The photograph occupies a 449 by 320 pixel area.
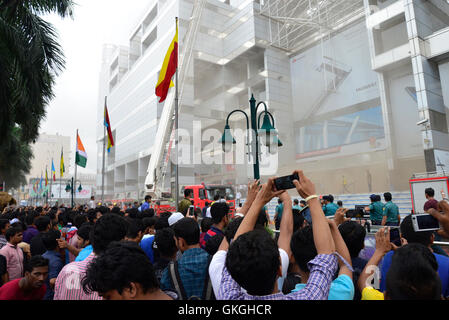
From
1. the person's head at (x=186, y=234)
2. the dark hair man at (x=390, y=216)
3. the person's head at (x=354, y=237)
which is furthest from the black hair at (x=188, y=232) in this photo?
the dark hair man at (x=390, y=216)

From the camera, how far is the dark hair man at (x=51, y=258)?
3.50m

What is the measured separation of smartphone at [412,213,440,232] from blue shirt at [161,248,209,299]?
165cm

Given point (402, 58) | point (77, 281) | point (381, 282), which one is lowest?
point (381, 282)

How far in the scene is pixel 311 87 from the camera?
27672 mm

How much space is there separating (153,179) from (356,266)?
804 inches

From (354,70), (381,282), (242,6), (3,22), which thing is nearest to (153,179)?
(3,22)

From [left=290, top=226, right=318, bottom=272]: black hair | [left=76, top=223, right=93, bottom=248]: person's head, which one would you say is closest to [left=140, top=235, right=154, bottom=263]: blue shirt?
[left=76, top=223, right=93, bottom=248]: person's head

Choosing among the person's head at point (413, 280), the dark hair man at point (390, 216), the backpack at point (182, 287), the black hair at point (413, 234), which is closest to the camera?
the person's head at point (413, 280)

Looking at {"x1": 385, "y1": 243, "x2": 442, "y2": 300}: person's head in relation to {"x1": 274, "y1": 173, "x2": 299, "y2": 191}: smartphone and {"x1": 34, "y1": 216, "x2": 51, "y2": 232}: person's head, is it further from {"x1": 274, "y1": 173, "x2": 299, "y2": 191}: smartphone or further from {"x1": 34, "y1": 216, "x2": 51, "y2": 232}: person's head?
{"x1": 34, "y1": 216, "x2": 51, "y2": 232}: person's head

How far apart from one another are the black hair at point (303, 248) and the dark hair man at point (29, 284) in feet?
7.92

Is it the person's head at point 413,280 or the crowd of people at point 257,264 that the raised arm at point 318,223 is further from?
the person's head at point 413,280

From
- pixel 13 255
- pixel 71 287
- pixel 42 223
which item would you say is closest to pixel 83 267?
pixel 71 287

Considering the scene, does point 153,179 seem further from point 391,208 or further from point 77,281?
point 77,281

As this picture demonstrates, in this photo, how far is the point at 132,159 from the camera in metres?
43.8
